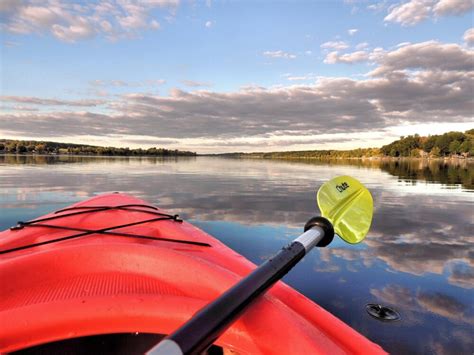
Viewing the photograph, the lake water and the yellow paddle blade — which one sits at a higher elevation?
the yellow paddle blade

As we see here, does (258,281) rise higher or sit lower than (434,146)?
lower

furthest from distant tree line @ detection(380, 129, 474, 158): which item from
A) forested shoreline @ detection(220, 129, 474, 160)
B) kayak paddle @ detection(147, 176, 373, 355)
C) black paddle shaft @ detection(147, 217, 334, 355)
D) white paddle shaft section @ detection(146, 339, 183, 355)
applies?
white paddle shaft section @ detection(146, 339, 183, 355)

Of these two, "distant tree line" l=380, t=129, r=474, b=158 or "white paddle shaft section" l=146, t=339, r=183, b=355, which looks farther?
"distant tree line" l=380, t=129, r=474, b=158

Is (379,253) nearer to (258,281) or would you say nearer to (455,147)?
(258,281)

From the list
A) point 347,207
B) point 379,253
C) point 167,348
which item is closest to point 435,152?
point 379,253

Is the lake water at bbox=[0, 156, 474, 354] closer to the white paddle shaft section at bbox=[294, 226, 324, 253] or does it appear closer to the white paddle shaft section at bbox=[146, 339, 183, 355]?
the white paddle shaft section at bbox=[294, 226, 324, 253]

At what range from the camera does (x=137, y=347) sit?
6.31ft

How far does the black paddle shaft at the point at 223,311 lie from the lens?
0.89 m

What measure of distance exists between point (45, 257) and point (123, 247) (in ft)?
1.41

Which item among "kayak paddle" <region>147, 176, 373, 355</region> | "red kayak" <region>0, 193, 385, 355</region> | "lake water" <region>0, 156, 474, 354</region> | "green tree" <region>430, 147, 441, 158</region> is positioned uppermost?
"green tree" <region>430, 147, 441, 158</region>

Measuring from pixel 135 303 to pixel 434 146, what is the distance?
395 ft

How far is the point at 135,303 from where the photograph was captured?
4.41ft

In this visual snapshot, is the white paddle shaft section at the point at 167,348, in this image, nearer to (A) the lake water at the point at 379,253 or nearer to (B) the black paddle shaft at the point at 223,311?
(B) the black paddle shaft at the point at 223,311

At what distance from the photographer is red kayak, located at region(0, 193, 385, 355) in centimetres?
124
